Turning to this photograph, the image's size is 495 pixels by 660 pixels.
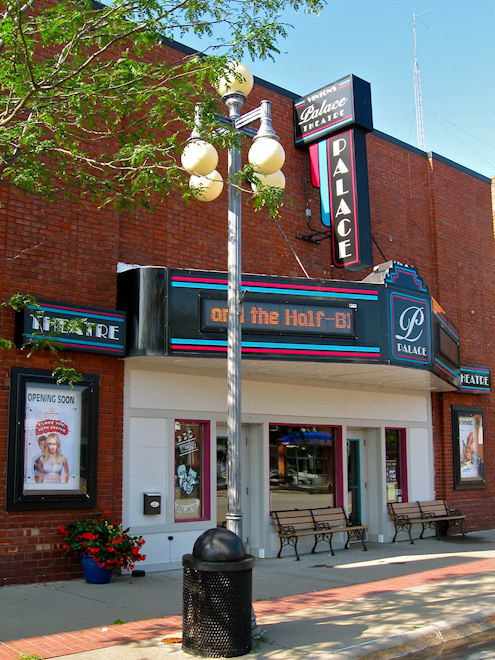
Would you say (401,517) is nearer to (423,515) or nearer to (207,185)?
(423,515)

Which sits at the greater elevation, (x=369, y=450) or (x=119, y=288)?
(x=119, y=288)

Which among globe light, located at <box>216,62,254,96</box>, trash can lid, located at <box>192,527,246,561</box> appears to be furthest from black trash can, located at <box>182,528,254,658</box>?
globe light, located at <box>216,62,254,96</box>

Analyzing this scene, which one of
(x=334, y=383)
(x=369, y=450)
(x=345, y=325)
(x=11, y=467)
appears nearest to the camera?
(x=11, y=467)

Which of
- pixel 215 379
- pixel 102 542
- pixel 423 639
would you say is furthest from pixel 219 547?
pixel 215 379

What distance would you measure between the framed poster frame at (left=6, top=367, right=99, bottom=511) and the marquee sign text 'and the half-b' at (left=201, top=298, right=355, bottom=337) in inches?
78.6

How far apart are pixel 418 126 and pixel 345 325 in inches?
465

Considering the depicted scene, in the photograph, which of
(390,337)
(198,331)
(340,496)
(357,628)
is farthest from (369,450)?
(357,628)

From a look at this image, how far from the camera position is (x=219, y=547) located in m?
6.65

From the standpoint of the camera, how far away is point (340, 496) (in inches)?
563

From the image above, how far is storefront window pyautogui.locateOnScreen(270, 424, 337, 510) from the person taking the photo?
527 inches

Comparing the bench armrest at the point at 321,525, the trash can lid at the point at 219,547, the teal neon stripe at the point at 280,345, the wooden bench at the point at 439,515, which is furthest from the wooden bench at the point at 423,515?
the trash can lid at the point at 219,547

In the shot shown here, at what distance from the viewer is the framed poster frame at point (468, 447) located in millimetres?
16895

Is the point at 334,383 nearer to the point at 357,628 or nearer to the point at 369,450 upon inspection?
the point at 369,450

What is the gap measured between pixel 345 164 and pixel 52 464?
296 inches
